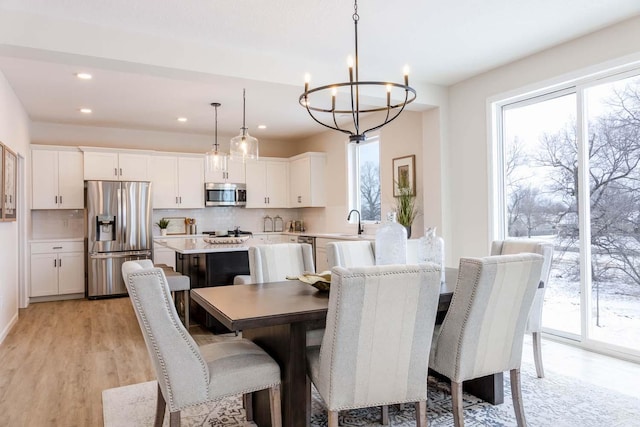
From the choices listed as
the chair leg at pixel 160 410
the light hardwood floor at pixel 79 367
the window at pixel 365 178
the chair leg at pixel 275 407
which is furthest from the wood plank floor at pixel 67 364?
the window at pixel 365 178

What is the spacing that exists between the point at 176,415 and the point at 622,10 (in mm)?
3738

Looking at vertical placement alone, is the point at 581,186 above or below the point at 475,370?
above

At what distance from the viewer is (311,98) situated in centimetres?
476

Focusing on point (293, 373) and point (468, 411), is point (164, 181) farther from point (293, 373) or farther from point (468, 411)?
point (468, 411)

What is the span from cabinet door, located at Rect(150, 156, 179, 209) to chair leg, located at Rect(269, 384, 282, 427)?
5.34 metres

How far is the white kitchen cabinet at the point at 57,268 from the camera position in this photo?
5934 mm

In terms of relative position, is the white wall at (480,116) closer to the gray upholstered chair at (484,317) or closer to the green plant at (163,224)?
the gray upholstered chair at (484,317)

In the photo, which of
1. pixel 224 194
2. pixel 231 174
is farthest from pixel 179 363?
pixel 231 174

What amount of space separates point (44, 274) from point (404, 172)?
5060mm

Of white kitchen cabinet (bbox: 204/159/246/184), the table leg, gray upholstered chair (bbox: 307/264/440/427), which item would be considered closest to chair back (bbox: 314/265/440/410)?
gray upholstered chair (bbox: 307/264/440/427)

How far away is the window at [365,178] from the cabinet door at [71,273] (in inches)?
158

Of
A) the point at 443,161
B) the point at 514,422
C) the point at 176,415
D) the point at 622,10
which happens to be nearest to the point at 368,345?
the point at 176,415

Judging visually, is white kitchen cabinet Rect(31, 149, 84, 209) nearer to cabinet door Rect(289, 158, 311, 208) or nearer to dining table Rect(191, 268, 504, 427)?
cabinet door Rect(289, 158, 311, 208)

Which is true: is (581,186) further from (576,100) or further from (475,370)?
(475,370)
